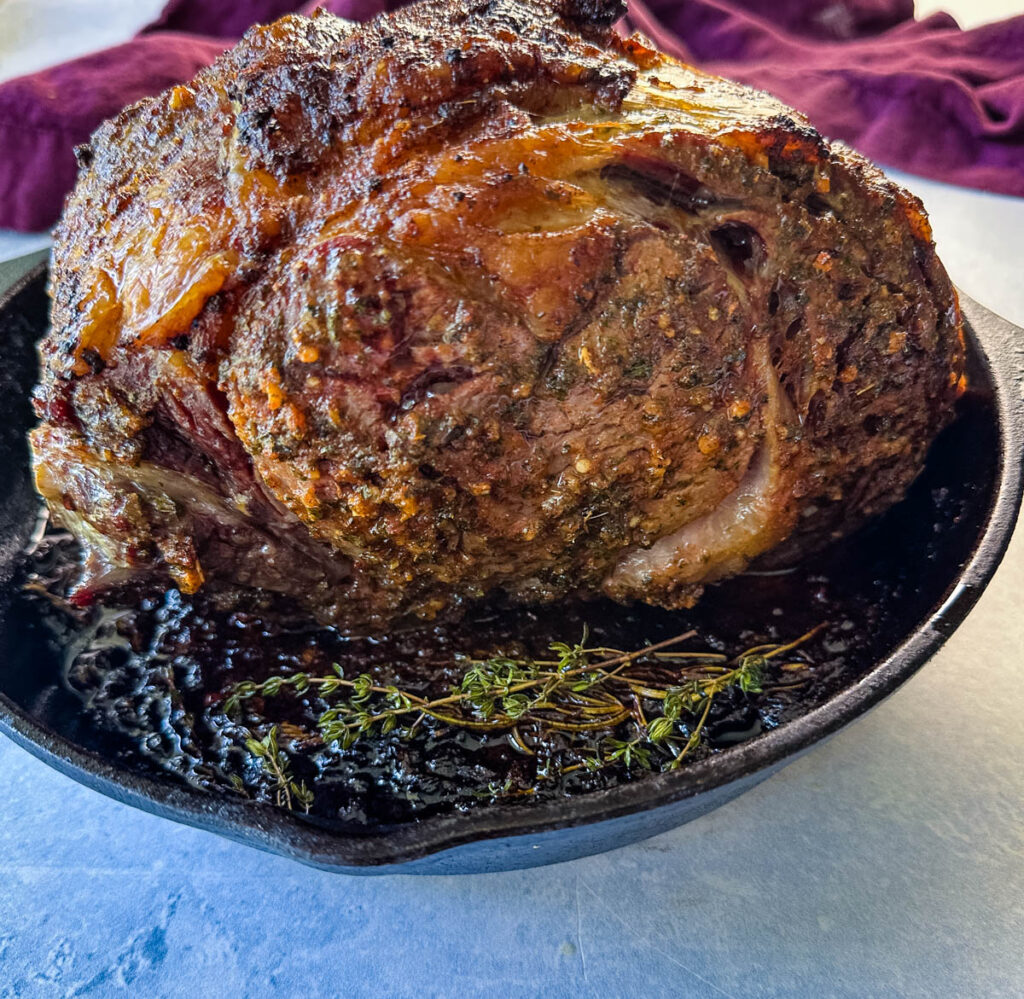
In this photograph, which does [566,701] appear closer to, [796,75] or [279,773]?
[279,773]

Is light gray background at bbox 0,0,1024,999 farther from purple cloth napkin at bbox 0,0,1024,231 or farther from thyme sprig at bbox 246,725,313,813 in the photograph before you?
purple cloth napkin at bbox 0,0,1024,231

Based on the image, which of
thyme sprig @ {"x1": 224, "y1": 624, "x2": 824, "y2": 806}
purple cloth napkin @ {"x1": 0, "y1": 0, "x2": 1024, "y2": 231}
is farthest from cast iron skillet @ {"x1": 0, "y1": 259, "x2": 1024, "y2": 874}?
purple cloth napkin @ {"x1": 0, "y1": 0, "x2": 1024, "y2": 231}

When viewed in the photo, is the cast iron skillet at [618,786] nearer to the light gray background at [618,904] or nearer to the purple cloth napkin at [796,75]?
the light gray background at [618,904]

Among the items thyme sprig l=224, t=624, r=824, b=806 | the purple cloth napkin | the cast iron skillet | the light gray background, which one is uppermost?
the purple cloth napkin

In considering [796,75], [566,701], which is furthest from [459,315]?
[796,75]

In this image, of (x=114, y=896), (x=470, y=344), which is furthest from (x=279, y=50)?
(x=114, y=896)

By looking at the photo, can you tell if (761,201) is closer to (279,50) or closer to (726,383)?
(726,383)
